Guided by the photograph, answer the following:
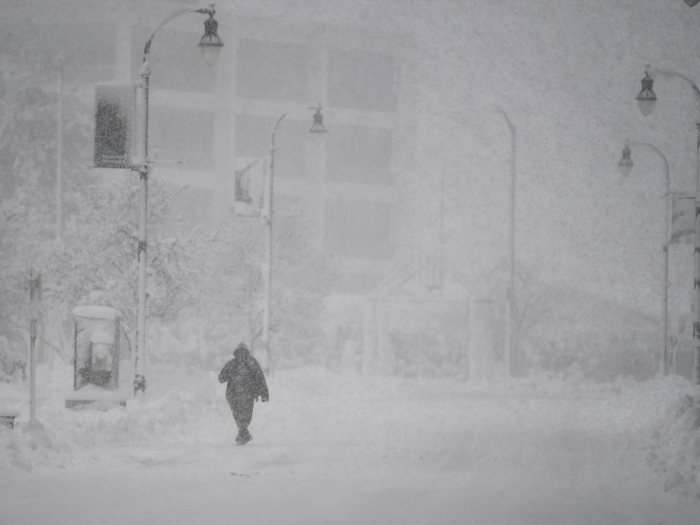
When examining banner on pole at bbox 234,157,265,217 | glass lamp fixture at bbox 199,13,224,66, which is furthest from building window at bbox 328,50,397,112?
glass lamp fixture at bbox 199,13,224,66

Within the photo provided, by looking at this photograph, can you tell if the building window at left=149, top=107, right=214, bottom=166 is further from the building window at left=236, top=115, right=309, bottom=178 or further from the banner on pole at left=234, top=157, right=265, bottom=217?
the banner on pole at left=234, top=157, right=265, bottom=217

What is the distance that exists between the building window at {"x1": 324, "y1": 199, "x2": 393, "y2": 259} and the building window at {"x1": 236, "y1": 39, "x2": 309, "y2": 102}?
286 inches

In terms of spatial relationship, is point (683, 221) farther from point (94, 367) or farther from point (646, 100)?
point (94, 367)

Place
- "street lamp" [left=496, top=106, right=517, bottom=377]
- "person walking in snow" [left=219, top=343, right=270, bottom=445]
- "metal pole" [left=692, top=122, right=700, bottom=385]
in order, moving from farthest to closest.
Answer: "street lamp" [left=496, top=106, right=517, bottom=377] < "metal pole" [left=692, top=122, right=700, bottom=385] < "person walking in snow" [left=219, top=343, right=270, bottom=445]

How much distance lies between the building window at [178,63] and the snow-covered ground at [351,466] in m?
47.0

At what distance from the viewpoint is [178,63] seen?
225 ft

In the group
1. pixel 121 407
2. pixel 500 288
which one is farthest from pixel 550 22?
pixel 121 407

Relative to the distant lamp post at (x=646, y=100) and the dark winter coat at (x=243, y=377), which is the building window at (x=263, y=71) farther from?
the dark winter coat at (x=243, y=377)

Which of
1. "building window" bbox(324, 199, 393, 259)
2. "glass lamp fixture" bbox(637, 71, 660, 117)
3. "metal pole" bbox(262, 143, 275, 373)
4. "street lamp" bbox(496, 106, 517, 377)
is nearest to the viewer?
"glass lamp fixture" bbox(637, 71, 660, 117)

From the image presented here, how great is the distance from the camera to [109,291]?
32.3 meters

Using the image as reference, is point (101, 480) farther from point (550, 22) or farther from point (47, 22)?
point (550, 22)

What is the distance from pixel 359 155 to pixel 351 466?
58342mm

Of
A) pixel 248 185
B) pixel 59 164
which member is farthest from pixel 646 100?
pixel 59 164

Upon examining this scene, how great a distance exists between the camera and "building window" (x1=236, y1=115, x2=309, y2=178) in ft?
227
